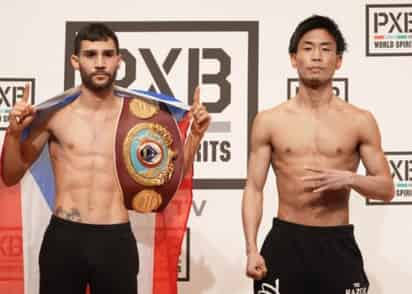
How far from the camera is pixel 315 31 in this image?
2203mm

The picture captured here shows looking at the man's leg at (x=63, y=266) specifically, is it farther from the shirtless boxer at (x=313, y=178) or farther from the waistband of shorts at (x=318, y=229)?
the waistband of shorts at (x=318, y=229)

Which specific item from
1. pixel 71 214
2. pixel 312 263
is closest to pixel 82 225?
pixel 71 214

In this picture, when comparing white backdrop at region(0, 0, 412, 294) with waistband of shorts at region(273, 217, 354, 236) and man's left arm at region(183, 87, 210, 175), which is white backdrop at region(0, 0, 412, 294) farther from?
waistband of shorts at region(273, 217, 354, 236)

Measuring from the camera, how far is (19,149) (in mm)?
2262

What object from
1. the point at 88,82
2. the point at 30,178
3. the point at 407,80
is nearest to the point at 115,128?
the point at 88,82

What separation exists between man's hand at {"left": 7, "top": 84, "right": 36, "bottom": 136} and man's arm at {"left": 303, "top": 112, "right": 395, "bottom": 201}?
0.80m

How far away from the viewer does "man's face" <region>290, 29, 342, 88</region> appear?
2164mm

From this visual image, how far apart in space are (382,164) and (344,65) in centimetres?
81

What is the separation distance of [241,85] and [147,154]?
0.69 meters

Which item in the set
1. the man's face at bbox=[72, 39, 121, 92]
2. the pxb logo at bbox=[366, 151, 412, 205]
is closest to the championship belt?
the man's face at bbox=[72, 39, 121, 92]

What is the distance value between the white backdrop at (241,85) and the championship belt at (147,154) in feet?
1.62

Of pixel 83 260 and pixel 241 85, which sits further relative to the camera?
pixel 241 85

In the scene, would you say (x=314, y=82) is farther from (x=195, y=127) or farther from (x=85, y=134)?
(x=85, y=134)

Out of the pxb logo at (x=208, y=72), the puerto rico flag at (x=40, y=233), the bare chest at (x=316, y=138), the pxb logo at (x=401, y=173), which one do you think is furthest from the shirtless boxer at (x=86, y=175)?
the pxb logo at (x=401, y=173)
